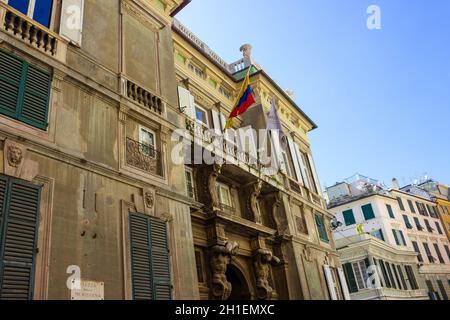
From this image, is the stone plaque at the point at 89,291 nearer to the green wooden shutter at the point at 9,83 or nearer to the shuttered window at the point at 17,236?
the shuttered window at the point at 17,236

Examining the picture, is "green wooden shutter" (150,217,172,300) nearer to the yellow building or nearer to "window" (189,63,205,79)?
the yellow building

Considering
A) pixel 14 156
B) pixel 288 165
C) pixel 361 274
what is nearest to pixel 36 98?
pixel 14 156

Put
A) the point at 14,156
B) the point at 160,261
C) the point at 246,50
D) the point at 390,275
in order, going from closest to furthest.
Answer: the point at 14,156
the point at 160,261
the point at 246,50
the point at 390,275

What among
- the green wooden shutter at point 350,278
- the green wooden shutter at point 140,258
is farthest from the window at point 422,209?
the green wooden shutter at point 140,258

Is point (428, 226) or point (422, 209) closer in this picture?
point (428, 226)

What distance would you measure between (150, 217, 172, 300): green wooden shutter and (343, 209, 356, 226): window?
109 feet

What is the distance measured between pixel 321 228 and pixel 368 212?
20.8m

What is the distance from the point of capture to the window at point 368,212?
127ft

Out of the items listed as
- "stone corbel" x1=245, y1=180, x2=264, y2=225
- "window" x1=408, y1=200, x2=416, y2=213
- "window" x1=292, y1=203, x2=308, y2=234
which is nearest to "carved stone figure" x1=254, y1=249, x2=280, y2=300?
"stone corbel" x1=245, y1=180, x2=264, y2=225

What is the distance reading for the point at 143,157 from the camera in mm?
10531

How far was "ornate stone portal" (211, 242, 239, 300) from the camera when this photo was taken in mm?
12273

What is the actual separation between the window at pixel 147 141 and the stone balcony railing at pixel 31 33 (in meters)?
2.81

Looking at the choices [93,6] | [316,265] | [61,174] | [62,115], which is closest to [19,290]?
[61,174]

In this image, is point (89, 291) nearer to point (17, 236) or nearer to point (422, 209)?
point (17, 236)
